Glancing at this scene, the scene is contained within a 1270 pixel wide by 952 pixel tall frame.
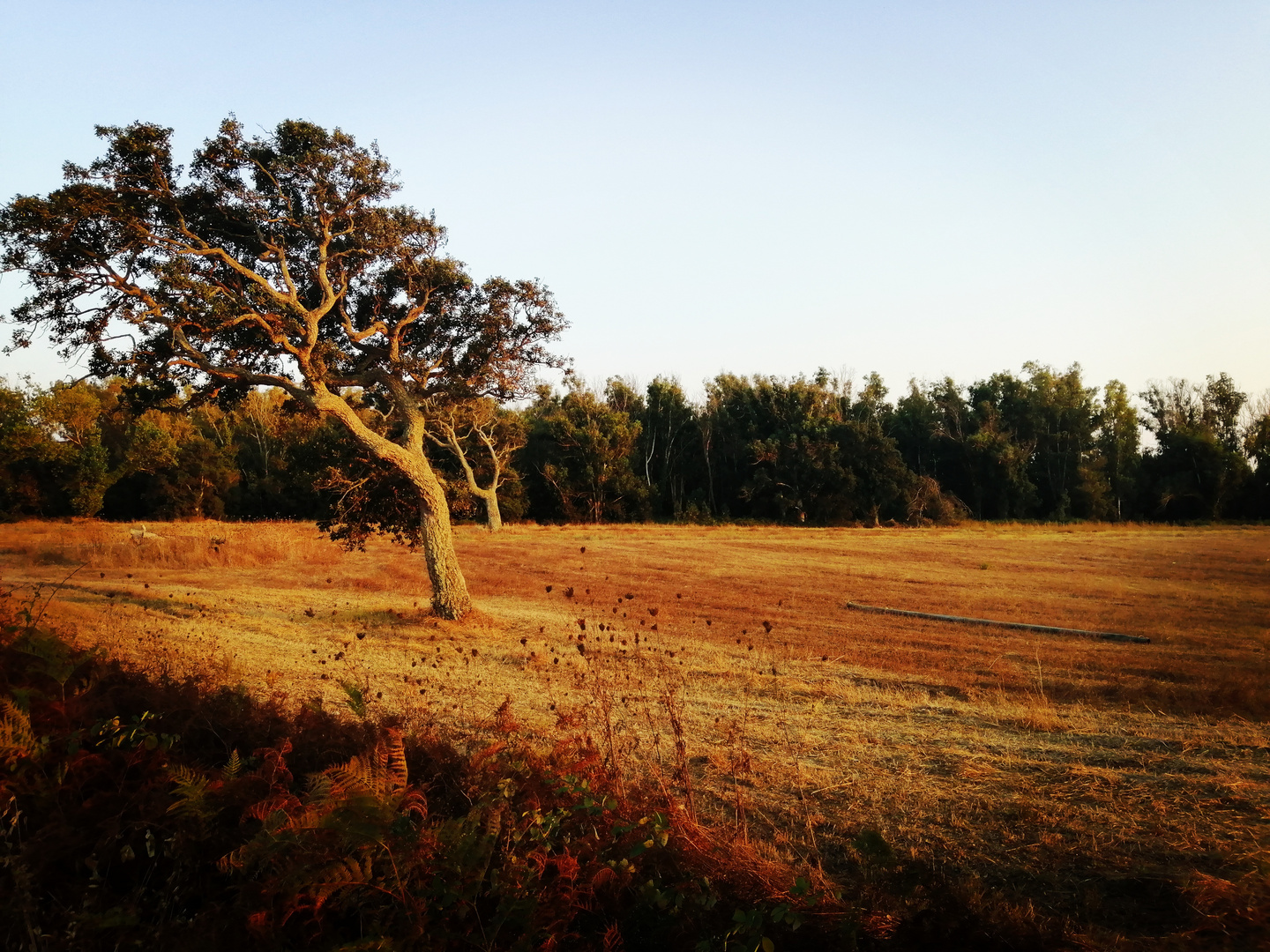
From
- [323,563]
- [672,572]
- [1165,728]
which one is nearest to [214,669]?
[1165,728]

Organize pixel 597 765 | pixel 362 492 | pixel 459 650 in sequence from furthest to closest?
pixel 362 492
pixel 459 650
pixel 597 765

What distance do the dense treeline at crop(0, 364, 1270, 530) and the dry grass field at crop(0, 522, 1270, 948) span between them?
24.0 m

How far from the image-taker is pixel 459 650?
12.3 m

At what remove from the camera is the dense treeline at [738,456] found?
50.7m

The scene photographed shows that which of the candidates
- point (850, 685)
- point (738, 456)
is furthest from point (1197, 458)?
point (850, 685)

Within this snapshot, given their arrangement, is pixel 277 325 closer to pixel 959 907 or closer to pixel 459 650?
pixel 459 650

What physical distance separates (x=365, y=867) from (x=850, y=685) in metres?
9.45

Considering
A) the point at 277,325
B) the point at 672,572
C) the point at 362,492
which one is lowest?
the point at 672,572

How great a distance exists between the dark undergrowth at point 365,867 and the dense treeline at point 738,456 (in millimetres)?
40600

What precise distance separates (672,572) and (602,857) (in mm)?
25133

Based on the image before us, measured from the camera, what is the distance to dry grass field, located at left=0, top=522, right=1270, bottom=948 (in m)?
4.65

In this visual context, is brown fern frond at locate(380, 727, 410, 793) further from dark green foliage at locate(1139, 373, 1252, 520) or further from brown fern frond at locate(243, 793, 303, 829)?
dark green foliage at locate(1139, 373, 1252, 520)

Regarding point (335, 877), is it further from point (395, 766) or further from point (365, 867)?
point (395, 766)

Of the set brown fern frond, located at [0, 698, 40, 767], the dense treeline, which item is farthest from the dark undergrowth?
the dense treeline
